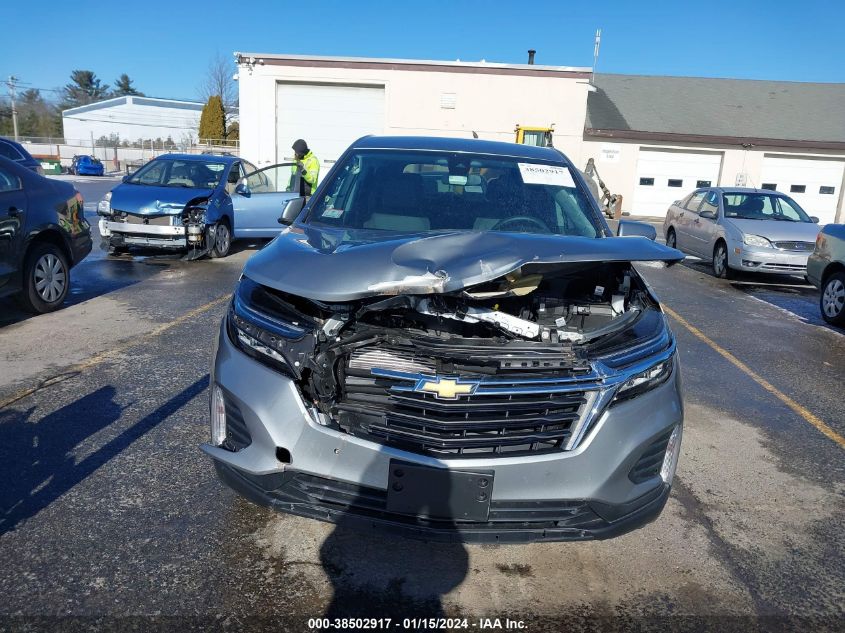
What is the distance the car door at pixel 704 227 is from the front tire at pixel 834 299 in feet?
11.8

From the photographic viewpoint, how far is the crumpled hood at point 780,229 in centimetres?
1046

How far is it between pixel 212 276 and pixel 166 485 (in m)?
6.18

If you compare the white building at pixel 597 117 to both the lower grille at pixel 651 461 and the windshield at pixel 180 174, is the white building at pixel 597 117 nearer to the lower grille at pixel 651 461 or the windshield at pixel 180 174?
the windshield at pixel 180 174

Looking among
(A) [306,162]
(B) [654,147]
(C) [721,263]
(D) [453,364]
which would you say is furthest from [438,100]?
(D) [453,364]

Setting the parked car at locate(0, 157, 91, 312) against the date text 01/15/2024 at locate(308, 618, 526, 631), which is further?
the parked car at locate(0, 157, 91, 312)

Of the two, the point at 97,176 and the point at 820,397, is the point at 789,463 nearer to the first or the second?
the point at 820,397

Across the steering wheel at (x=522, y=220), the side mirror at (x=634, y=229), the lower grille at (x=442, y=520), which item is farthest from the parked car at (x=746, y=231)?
the lower grille at (x=442, y=520)

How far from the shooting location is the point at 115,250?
1063 centimetres

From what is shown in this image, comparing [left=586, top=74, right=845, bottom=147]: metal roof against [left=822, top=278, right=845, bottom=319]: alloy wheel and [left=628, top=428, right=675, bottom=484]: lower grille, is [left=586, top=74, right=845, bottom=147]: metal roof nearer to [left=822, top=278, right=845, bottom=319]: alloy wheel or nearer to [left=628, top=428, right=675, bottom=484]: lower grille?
[left=822, top=278, right=845, bottom=319]: alloy wheel

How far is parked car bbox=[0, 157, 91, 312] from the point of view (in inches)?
236

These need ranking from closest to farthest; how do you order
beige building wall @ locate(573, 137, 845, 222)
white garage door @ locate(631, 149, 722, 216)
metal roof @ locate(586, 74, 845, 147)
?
beige building wall @ locate(573, 137, 845, 222) → metal roof @ locate(586, 74, 845, 147) → white garage door @ locate(631, 149, 722, 216)

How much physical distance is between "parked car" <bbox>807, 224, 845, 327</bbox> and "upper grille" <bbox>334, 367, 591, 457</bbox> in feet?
22.8

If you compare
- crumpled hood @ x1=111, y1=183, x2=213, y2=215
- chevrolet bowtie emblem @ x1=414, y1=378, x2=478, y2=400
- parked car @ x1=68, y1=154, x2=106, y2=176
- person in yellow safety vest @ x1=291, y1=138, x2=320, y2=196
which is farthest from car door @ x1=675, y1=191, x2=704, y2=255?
parked car @ x1=68, y1=154, x2=106, y2=176

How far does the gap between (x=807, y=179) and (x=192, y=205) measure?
23.5 meters
